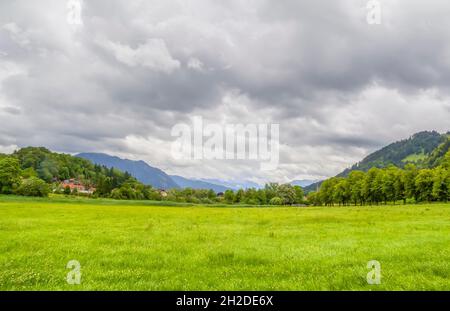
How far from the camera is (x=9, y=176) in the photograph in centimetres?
13700

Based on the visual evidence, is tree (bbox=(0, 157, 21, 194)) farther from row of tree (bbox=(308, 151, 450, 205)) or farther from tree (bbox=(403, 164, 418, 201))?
tree (bbox=(403, 164, 418, 201))

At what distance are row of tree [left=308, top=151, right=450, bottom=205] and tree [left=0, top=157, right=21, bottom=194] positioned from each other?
147 m

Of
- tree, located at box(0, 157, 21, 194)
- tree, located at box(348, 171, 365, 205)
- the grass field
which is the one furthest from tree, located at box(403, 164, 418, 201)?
tree, located at box(0, 157, 21, 194)

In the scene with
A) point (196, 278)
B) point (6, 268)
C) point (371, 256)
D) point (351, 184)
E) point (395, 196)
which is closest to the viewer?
point (196, 278)

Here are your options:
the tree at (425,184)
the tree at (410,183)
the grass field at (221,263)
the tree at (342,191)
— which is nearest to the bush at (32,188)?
the tree at (342,191)

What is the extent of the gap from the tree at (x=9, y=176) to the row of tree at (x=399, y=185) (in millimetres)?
147114

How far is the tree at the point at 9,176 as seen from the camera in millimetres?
135875

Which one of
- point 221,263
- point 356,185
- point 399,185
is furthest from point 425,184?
point 221,263

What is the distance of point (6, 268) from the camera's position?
12672mm

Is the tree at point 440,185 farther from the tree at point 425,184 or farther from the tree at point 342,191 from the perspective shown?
the tree at point 342,191

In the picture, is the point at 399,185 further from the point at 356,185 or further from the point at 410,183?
the point at 356,185
